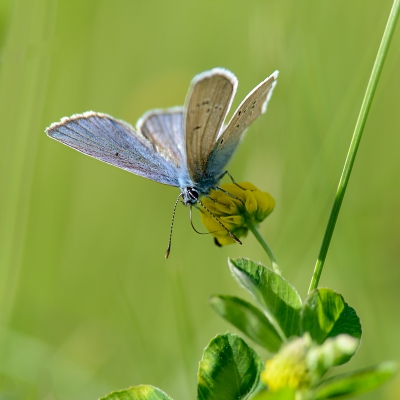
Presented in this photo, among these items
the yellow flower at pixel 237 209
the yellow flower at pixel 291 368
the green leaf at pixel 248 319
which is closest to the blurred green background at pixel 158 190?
the yellow flower at pixel 237 209

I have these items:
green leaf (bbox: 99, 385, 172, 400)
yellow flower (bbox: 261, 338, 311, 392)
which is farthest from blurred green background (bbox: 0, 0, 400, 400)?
yellow flower (bbox: 261, 338, 311, 392)

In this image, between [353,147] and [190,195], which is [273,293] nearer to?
[353,147]

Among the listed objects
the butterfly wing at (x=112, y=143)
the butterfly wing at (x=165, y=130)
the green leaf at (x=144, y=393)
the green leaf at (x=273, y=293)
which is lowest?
the green leaf at (x=144, y=393)

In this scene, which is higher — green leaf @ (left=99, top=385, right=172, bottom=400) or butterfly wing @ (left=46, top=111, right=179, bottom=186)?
butterfly wing @ (left=46, top=111, right=179, bottom=186)

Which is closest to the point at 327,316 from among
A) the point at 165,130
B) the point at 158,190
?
the point at 165,130

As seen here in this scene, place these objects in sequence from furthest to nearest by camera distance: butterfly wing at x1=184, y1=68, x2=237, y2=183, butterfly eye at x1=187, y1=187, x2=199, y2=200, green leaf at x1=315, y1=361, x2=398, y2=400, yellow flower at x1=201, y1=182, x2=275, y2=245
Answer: butterfly eye at x1=187, y1=187, x2=199, y2=200, butterfly wing at x1=184, y1=68, x2=237, y2=183, yellow flower at x1=201, y1=182, x2=275, y2=245, green leaf at x1=315, y1=361, x2=398, y2=400

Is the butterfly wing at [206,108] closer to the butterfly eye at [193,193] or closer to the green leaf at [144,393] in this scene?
the butterfly eye at [193,193]

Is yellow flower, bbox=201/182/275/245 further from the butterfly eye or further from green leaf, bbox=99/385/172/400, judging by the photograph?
green leaf, bbox=99/385/172/400
